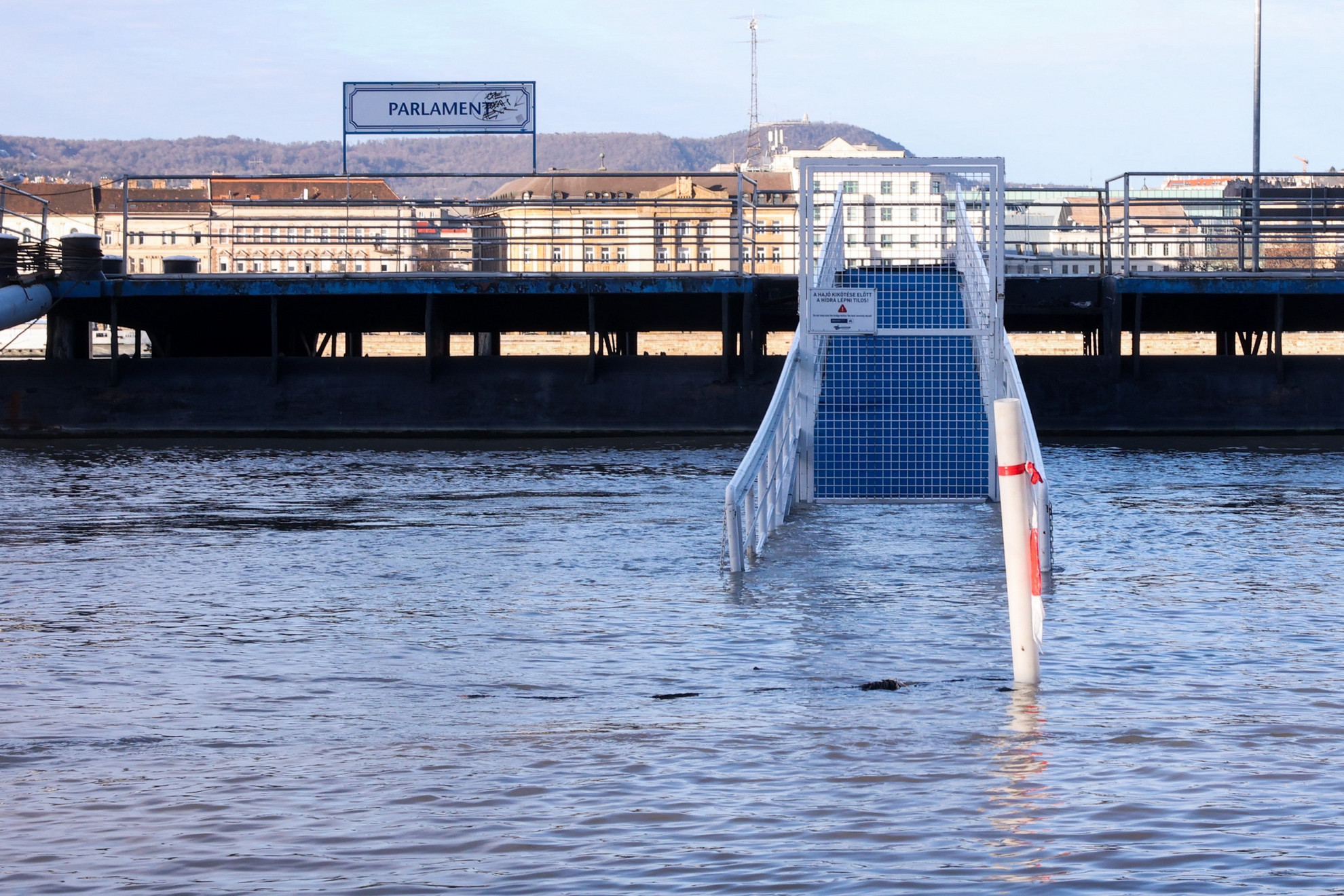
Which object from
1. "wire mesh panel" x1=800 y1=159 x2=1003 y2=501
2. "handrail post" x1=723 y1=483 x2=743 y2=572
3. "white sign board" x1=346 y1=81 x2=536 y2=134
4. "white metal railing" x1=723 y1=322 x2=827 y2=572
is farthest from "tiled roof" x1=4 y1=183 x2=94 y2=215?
"handrail post" x1=723 y1=483 x2=743 y2=572

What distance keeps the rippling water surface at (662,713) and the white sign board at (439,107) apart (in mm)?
16130

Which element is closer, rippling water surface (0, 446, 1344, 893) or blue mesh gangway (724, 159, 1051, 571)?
rippling water surface (0, 446, 1344, 893)

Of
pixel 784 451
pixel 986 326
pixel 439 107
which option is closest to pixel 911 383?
pixel 986 326

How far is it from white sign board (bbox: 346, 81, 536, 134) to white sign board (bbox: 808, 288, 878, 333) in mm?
13611

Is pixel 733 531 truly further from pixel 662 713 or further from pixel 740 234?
pixel 740 234

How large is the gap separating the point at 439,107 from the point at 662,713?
23.2 metres

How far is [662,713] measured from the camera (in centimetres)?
699

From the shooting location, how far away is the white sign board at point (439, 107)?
28656 millimetres

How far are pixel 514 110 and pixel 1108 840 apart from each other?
82.7 ft

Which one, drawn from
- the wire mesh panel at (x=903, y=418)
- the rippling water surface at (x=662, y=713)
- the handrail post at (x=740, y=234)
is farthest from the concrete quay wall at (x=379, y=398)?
the rippling water surface at (x=662, y=713)

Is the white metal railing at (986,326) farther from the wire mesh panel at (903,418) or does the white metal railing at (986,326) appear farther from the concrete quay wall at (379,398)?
the concrete quay wall at (379,398)

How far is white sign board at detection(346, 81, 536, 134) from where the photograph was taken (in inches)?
1128

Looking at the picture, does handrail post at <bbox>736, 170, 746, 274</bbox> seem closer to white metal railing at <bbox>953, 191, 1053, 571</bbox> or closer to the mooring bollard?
white metal railing at <bbox>953, 191, 1053, 571</bbox>

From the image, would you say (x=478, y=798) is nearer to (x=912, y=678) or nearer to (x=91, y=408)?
(x=912, y=678)
